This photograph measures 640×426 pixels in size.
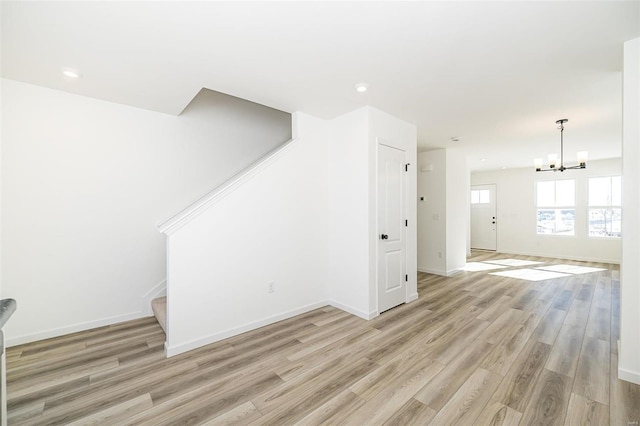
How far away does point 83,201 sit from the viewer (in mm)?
2908

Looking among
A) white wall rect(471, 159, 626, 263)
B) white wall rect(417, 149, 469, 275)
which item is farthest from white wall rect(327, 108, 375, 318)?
white wall rect(471, 159, 626, 263)

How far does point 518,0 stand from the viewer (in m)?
1.61

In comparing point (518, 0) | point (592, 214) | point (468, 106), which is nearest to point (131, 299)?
point (518, 0)

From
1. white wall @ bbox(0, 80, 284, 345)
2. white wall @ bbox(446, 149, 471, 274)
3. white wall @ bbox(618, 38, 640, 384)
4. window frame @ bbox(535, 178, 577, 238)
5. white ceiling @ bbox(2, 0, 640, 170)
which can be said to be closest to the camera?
white ceiling @ bbox(2, 0, 640, 170)

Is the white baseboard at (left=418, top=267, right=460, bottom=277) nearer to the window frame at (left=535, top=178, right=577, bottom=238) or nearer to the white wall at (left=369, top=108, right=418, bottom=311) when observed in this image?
the white wall at (left=369, top=108, right=418, bottom=311)

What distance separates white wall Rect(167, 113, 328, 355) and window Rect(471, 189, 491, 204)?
7216 millimetres

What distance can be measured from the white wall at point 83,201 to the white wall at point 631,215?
4.36 meters

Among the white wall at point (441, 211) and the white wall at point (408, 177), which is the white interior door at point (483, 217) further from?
the white wall at point (408, 177)

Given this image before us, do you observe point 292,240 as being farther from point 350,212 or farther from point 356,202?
point 356,202

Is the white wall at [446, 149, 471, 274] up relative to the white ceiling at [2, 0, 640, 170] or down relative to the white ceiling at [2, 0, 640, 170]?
down

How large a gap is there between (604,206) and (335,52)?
8.46m

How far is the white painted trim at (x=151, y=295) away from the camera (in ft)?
10.7

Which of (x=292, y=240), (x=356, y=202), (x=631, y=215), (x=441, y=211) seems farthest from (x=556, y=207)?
(x=292, y=240)

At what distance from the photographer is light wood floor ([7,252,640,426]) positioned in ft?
5.65
